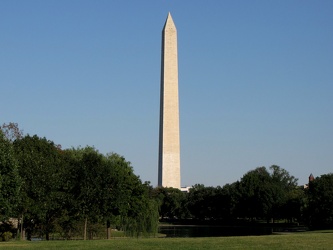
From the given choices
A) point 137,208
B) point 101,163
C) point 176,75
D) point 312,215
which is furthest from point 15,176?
point 176,75

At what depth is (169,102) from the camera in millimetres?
89625

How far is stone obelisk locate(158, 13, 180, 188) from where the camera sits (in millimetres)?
88312

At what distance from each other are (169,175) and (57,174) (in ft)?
185

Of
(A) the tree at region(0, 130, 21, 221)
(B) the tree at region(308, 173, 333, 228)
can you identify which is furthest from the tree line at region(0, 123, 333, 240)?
(B) the tree at region(308, 173, 333, 228)

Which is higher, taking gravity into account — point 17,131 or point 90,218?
point 17,131

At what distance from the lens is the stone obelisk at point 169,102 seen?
290 feet

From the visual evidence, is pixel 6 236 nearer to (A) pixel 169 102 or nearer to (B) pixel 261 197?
(A) pixel 169 102

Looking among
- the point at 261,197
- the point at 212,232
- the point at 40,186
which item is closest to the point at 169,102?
the point at 261,197

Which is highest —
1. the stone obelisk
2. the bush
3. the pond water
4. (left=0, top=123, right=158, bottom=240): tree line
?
the stone obelisk

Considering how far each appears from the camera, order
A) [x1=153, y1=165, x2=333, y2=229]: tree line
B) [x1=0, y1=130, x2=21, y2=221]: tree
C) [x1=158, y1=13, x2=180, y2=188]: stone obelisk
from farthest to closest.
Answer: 1. [x1=158, y1=13, x2=180, y2=188]: stone obelisk
2. [x1=153, y1=165, x2=333, y2=229]: tree line
3. [x1=0, y1=130, x2=21, y2=221]: tree

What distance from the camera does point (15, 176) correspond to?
113ft

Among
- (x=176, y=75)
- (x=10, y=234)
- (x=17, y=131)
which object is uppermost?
(x=176, y=75)

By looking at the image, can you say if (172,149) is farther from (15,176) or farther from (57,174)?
(15,176)

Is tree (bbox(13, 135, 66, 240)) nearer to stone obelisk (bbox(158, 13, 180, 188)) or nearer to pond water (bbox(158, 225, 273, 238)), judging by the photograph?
pond water (bbox(158, 225, 273, 238))
